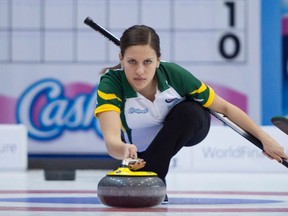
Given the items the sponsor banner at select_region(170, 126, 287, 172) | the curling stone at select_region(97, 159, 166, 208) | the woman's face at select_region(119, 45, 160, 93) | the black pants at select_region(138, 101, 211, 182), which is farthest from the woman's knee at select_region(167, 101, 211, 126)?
the sponsor banner at select_region(170, 126, 287, 172)

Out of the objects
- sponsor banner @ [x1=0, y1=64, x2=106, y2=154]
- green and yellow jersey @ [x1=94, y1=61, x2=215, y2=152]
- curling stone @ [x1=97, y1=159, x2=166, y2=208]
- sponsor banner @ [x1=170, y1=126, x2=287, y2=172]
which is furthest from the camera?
sponsor banner @ [x1=0, y1=64, x2=106, y2=154]

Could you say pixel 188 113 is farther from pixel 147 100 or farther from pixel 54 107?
pixel 54 107

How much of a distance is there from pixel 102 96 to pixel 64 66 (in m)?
5.45

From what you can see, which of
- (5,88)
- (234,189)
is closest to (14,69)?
(5,88)

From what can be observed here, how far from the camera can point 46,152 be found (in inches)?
342

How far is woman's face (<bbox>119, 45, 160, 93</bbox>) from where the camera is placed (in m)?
3.33

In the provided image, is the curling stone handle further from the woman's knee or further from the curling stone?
the woman's knee

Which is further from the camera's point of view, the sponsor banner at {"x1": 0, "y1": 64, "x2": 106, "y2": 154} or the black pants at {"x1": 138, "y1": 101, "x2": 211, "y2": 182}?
the sponsor banner at {"x1": 0, "y1": 64, "x2": 106, "y2": 154}

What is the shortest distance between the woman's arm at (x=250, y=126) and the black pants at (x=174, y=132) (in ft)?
0.30

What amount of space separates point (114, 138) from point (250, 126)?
0.72 m

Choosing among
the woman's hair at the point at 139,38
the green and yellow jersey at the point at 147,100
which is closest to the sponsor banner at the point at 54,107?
the green and yellow jersey at the point at 147,100

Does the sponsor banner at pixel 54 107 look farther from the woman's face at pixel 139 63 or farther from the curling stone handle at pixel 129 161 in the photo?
the curling stone handle at pixel 129 161

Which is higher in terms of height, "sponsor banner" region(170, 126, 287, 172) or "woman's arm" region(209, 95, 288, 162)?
"woman's arm" region(209, 95, 288, 162)

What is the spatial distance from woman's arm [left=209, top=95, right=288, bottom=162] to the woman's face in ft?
1.47
